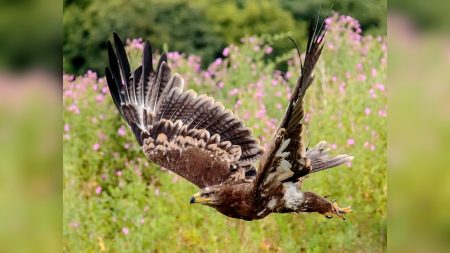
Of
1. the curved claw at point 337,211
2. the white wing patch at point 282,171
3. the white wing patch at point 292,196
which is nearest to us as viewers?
the white wing patch at point 282,171

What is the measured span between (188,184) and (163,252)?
0.82 ft

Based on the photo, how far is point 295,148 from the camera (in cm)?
176

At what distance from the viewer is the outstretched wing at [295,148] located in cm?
148

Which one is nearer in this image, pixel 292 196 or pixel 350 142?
pixel 292 196

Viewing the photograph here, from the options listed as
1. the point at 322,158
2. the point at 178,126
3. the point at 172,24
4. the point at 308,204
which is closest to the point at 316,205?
the point at 308,204

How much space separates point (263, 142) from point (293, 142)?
0.39m

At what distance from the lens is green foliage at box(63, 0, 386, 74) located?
229 cm

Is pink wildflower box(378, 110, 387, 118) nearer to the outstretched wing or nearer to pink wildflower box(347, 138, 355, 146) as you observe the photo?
pink wildflower box(347, 138, 355, 146)

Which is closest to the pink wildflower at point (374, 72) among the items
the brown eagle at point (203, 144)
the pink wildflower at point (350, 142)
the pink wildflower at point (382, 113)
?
the pink wildflower at point (382, 113)

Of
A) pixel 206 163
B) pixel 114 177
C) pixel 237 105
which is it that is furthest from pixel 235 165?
pixel 114 177

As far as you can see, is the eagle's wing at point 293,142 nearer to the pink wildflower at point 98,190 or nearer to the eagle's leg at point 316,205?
the eagle's leg at point 316,205

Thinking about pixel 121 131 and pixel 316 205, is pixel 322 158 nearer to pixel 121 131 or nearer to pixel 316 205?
pixel 316 205

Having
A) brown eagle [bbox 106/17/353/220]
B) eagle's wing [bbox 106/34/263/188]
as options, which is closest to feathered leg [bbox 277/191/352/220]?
brown eagle [bbox 106/17/353/220]
